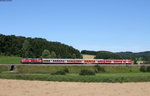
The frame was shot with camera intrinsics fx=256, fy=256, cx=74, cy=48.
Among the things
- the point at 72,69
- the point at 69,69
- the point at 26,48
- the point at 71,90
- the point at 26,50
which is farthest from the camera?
the point at 26,48

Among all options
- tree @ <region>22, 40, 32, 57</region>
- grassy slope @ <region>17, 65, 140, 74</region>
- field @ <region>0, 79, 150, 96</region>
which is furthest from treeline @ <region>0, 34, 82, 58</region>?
field @ <region>0, 79, 150, 96</region>

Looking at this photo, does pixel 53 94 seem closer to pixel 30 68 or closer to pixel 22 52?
pixel 30 68

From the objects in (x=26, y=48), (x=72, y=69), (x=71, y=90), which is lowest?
(x=71, y=90)

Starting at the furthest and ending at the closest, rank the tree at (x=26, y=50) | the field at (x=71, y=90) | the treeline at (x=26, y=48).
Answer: the treeline at (x=26, y=48)
the tree at (x=26, y=50)
the field at (x=71, y=90)

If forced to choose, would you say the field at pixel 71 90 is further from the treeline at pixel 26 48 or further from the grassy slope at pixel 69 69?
the treeline at pixel 26 48

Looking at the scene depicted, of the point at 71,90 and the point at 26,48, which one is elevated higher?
the point at 26,48

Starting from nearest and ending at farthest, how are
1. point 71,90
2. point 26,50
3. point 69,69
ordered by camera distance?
point 71,90 < point 69,69 < point 26,50

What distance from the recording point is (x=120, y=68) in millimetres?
88062

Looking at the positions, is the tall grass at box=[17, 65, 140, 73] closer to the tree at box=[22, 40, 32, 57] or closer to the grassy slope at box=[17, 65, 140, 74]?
the grassy slope at box=[17, 65, 140, 74]

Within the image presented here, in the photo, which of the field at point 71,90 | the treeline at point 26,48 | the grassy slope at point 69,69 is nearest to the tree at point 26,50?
the treeline at point 26,48

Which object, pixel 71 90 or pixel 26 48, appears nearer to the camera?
pixel 71 90

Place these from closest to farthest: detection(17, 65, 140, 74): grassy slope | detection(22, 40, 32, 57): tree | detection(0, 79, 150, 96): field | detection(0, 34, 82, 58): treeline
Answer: detection(0, 79, 150, 96): field, detection(17, 65, 140, 74): grassy slope, detection(22, 40, 32, 57): tree, detection(0, 34, 82, 58): treeline

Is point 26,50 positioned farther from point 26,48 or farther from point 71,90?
point 71,90

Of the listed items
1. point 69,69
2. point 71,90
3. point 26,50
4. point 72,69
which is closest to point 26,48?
point 26,50
